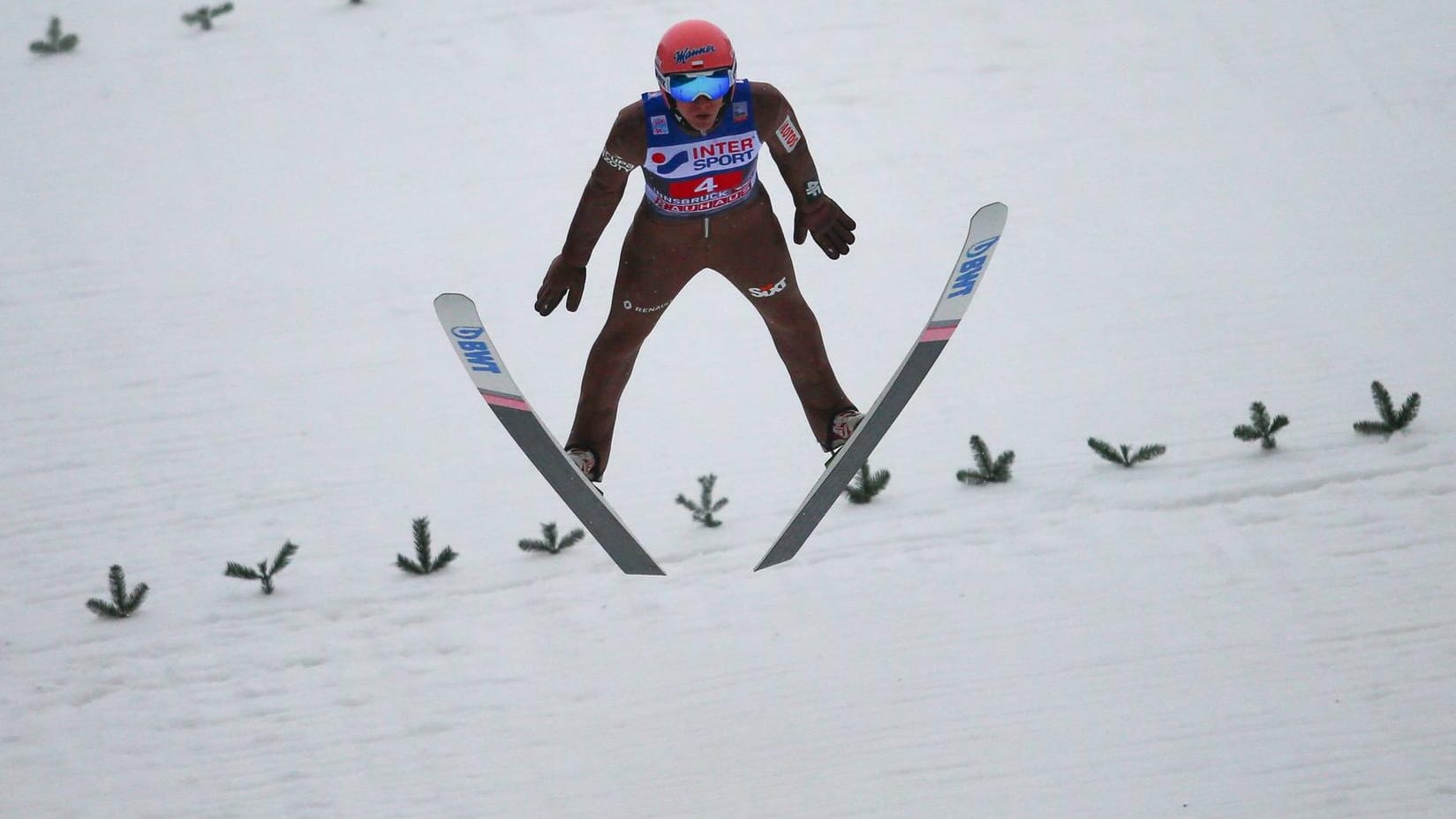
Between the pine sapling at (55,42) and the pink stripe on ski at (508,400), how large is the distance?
7108mm

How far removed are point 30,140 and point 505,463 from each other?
4.33 meters

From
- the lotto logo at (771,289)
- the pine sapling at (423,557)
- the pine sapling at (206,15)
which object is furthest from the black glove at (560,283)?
the pine sapling at (206,15)

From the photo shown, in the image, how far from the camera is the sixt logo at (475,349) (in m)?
4.23

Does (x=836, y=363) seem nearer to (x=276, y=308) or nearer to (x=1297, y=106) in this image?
(x=276, y=308)

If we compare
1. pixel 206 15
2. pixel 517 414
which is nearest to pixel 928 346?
pixel 517 414

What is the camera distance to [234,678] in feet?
20.0

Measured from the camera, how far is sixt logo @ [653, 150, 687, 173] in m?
4.21

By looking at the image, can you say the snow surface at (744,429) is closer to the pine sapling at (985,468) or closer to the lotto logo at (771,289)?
the pine sapling at (985,468)

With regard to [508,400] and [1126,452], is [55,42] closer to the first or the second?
[508,400]

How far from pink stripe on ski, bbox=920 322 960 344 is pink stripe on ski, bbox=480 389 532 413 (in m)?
1.21

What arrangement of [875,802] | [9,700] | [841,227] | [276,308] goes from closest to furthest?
[841,227]
[875,802]
[9,700]
[276,308]

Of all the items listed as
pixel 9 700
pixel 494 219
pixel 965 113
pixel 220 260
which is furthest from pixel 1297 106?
pixel 9 700

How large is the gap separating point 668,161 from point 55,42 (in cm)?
739

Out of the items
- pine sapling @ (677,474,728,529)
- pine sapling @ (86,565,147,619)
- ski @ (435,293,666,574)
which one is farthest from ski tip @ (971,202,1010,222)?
pine sapling @ (86,565,147,619)
